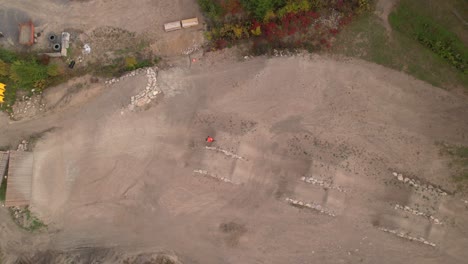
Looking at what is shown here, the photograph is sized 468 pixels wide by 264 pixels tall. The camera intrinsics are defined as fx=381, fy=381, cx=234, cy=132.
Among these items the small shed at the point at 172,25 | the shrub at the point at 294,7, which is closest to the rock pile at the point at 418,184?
the shrub at the point at 294,7

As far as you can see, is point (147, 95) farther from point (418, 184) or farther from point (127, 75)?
point (418, 184)

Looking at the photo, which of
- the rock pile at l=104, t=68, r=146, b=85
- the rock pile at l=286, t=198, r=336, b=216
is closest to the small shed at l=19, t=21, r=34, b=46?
the rock pile at l=104, t=68, r=146, b=85

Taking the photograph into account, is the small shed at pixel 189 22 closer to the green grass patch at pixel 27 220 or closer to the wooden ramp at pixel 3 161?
the wooden ramp at pixel 3 161

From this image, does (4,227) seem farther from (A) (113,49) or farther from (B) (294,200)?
(B) (294,200)

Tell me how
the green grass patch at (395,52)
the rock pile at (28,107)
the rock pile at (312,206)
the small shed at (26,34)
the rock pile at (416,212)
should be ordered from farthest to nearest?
the small shed at (26,34), the rock pile at (28,107), the green grass patch at (395,52), the rock pile at (312,206), the rock pile at (416,212)

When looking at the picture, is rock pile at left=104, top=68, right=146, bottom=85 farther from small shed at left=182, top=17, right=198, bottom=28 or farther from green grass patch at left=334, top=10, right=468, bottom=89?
green grass patch at left=334, top=10, right=468, bottom=89

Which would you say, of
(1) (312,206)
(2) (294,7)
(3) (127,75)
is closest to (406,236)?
(1) (312,206)

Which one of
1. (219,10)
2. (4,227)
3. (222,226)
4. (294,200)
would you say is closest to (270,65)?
(219,10)
